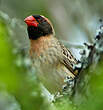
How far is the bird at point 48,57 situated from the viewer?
4.05 m

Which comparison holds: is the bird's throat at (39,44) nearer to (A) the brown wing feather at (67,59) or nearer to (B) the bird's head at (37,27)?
(B) the bird's head at (37,27)

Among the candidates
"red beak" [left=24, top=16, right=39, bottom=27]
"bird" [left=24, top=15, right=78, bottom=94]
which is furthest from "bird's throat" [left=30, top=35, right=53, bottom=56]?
"red beak" [left=24, top=16, right=39, bottom=27]

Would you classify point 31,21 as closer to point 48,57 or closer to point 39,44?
point 39,44

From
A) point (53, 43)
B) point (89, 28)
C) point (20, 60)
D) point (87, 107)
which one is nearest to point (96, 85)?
point (87, 107)

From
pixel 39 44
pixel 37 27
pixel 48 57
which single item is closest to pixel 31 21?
pixel 37 27

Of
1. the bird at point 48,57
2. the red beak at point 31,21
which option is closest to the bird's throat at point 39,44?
the bird at point 48,57

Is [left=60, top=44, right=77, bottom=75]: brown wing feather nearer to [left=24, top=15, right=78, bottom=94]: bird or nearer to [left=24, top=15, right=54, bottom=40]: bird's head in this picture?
[left=24, top=15, right=78, bottom=94]: bird

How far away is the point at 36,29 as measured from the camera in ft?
15.9

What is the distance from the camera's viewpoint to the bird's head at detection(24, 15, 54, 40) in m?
4.73

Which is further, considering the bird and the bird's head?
the bird's head

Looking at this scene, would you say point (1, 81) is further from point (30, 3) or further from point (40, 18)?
point (30, 3)

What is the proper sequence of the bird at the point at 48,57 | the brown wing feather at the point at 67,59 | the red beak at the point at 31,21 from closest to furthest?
the bird at the point at 48,57 < the brown wing feather at the point at 67,59 < the red beak at the point at 31,21

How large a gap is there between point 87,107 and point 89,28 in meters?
5.36

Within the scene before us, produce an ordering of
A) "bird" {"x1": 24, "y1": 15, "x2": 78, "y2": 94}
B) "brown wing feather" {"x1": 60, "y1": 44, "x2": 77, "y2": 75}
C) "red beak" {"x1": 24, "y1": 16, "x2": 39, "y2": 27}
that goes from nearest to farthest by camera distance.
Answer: "bird" {"x1": 24, "y1": 15, "x2": 78, "y2": 94}
"brown wing feather" {"x1": 60, "y1": 44, "x2": 77, "y2": 75}
"red beak" {"x1": 24, "y1": 16, "x2": 39, "y2": 27}
